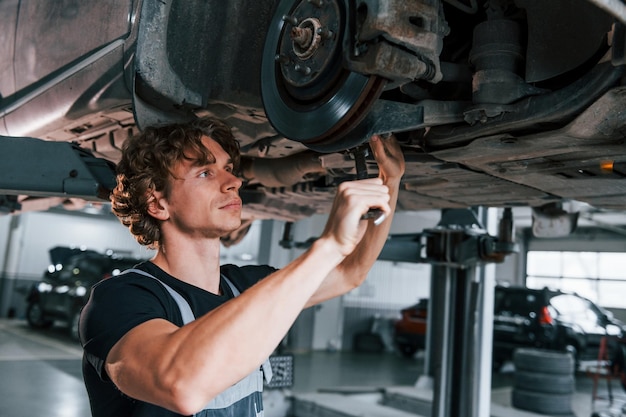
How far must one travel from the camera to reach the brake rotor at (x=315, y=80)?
4.12 ft

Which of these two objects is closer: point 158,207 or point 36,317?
point 158,207

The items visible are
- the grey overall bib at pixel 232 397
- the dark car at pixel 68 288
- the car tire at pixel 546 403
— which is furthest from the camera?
the dark car at pixel 68 288

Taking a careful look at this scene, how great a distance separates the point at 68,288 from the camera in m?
8.62

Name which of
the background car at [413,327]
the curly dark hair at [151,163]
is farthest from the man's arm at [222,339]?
the background car at [413,327]

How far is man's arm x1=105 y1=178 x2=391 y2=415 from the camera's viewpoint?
0.90 meters

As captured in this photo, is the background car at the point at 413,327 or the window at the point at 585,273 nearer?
the background car at the point at 413,327

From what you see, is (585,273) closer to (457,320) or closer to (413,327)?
(413,327)

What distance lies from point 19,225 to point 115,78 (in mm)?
11424

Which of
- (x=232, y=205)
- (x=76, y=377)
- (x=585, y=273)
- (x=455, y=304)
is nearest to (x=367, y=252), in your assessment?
(x=232, y=205)

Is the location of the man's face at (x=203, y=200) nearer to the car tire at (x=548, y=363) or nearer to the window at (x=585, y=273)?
the car tire at (x=548, y=363)

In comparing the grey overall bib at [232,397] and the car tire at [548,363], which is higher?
the grey overall bib at [232,397]

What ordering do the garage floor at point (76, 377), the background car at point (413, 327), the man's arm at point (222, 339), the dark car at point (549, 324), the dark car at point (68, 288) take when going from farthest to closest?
the background car at point (413, 327) → the dark car at point (68, 288) → the dark car at point (549, 324) → the garage floor at point (76, 377) → the man's arm at point (222, 339)

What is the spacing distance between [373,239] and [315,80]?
483 millimetres

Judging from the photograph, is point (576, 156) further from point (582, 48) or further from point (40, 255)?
point (40, 255)
